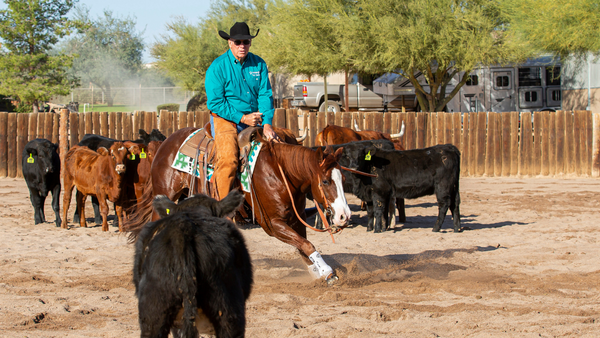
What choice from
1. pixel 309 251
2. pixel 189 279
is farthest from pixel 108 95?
pixel 189 279

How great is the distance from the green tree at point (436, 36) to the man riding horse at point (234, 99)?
14235mm

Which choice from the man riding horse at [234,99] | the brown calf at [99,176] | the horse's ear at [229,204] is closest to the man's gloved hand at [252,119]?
the man riding horse at [234,99]

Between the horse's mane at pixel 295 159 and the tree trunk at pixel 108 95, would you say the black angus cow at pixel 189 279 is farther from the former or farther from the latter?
the tree trunk at pixel 108 95

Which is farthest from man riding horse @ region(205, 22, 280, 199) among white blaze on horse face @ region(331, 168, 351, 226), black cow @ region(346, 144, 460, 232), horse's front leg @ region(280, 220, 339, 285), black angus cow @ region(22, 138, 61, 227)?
black angus cow @ region(22, 138, 61, 227)

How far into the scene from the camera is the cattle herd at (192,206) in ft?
9.87

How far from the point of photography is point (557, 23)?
18578mm

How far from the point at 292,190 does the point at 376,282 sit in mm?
1496

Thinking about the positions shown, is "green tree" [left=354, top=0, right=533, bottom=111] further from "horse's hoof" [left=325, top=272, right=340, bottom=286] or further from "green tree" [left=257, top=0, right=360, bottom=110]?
"horse's hoof" [left=325, top=272, right=340, bottom=286]

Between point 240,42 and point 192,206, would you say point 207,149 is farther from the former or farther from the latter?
point 192,206

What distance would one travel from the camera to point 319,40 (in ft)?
73.8

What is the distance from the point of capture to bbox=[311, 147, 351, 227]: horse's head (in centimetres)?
557

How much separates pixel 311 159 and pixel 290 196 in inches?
18.3

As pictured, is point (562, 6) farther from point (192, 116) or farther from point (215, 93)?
point (215, 93)

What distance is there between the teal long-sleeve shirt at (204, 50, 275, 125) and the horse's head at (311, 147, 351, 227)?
103 cm
